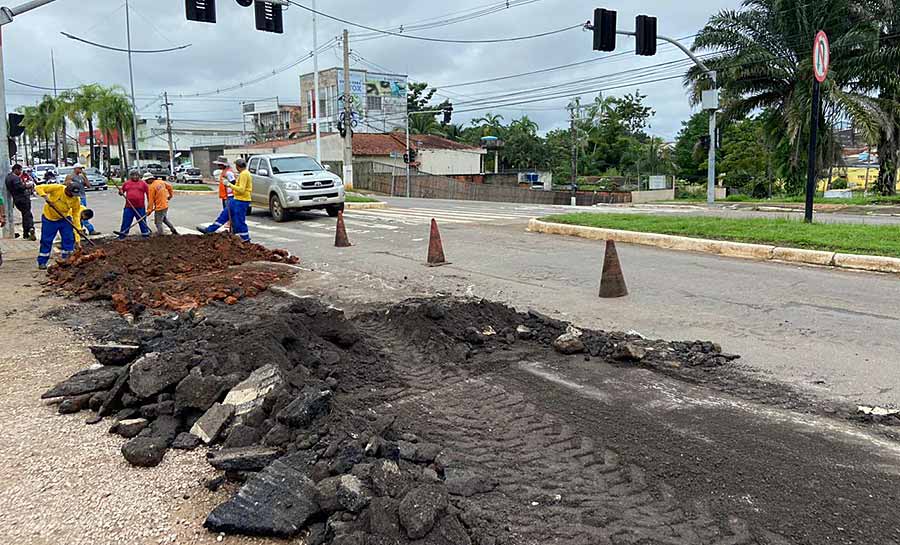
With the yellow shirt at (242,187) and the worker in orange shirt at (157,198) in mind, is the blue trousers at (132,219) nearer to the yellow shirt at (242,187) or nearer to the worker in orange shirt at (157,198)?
the worker in orange shirt at (157,198)

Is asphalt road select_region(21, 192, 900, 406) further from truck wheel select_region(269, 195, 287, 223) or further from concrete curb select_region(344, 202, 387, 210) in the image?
concrete curb select_region(344, 202, 387, 210)

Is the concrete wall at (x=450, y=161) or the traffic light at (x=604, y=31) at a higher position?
the traffic light at (x=604, y=31)

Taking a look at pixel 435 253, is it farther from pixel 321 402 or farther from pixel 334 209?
pixel 334 209

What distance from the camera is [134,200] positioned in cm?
1480

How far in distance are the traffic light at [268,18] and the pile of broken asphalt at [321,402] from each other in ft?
45.9

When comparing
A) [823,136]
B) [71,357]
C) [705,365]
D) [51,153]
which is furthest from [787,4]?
[51,153]

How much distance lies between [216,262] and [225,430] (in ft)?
23.1

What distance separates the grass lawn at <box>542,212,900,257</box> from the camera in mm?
9961

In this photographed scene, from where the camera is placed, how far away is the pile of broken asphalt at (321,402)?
290cm

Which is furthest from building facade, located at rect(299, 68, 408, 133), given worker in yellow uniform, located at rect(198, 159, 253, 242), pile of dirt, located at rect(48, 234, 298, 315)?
pile of dirt, located at rect(48, 234, 298, 315)

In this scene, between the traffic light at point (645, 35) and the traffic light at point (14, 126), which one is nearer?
the traffic light at point (14, 126)

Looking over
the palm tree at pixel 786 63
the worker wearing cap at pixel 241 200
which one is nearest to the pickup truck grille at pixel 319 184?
the worker wearing cap at pixel 241 200

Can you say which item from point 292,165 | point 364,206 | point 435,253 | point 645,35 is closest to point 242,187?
point 435,253

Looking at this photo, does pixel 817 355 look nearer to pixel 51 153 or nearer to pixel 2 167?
pixel 2 167
